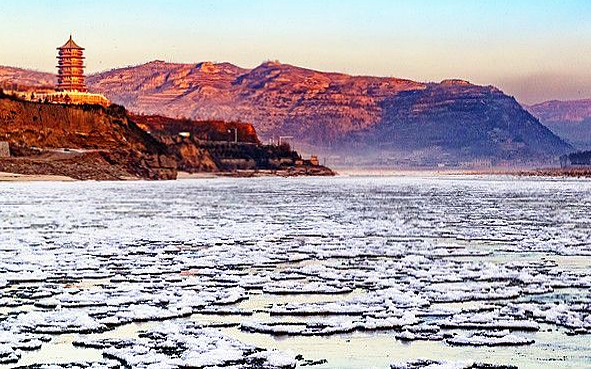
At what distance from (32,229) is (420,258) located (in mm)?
12724

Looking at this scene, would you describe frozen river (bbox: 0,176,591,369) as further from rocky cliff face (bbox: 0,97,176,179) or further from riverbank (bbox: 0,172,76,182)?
rocky cliff face (bbox: 0,97,176,179)

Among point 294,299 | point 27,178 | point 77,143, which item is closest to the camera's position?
point 294,299

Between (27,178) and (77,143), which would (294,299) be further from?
(77,143)

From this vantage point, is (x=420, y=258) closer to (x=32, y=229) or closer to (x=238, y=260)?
(x=238, y=260)

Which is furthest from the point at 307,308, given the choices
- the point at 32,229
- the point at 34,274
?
the point at 32,229

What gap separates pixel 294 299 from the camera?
1231cm

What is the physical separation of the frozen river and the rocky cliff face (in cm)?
10096

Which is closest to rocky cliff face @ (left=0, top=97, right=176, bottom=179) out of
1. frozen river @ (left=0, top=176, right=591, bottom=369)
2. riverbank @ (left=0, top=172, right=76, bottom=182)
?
riverbank @ (left=0, top=172, right=76, bottom=182)

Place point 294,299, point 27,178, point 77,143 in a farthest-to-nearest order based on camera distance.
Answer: point 77,143, point 27,178, point 294,299

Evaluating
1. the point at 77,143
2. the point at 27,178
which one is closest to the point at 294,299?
the point at 27,178

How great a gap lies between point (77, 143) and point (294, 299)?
434 feet

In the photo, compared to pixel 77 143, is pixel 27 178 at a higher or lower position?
lower

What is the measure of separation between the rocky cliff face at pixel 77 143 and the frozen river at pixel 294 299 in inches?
3975

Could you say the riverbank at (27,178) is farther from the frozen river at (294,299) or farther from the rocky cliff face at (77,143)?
the frozen river at (294,299)
